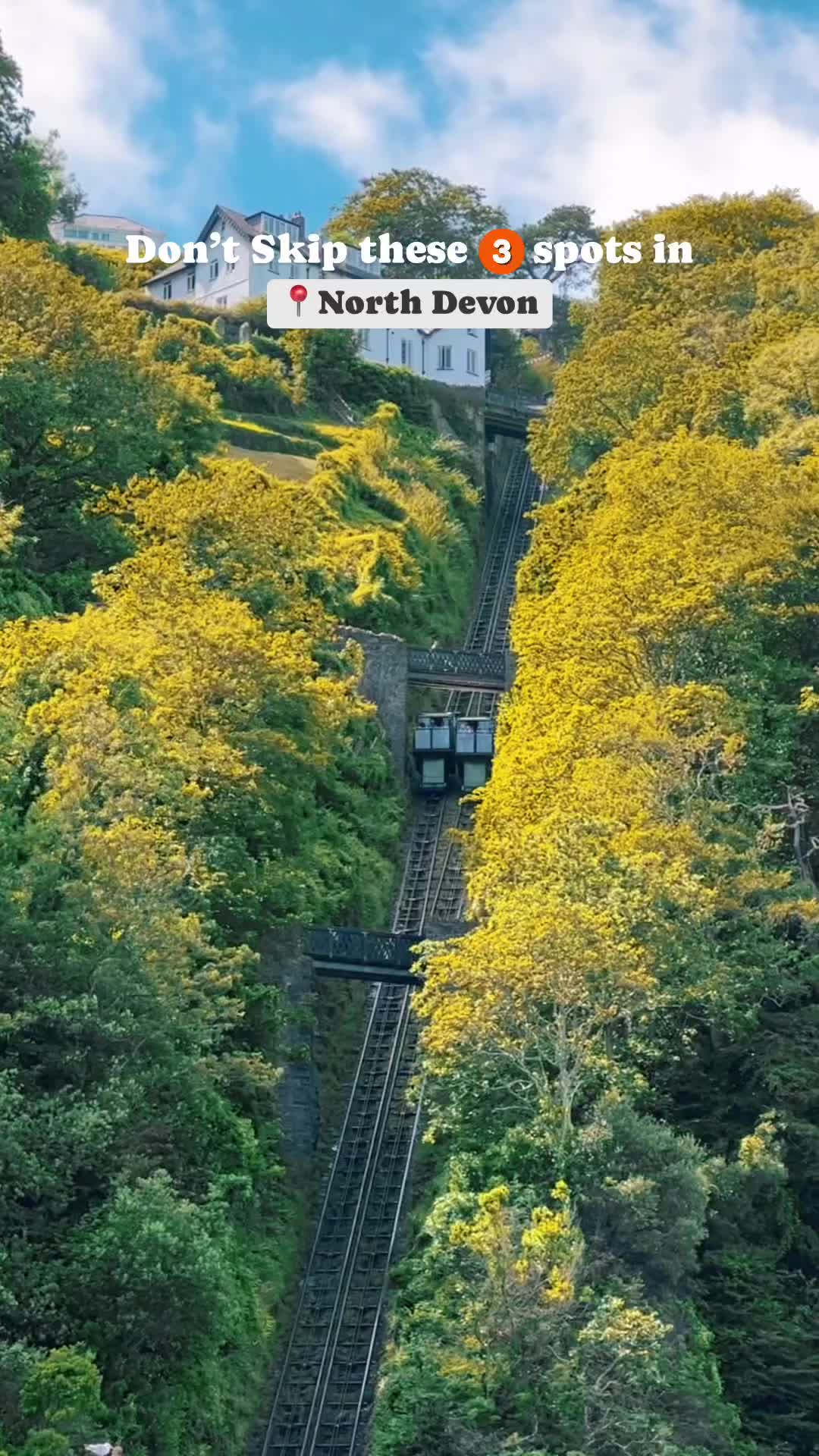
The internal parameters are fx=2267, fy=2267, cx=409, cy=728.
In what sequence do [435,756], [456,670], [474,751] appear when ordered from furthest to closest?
[456,670], [435,756], [474,751]

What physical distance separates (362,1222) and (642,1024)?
7.77m

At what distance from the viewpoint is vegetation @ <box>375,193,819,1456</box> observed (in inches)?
1367

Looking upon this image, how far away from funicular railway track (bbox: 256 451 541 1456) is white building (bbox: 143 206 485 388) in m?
43.1

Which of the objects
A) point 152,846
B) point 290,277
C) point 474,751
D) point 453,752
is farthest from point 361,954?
point 290,277

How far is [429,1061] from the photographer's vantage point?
132 feet

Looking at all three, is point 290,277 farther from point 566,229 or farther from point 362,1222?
point 362,1222

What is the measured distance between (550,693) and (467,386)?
161 ft

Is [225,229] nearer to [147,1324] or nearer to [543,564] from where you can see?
[543,564]

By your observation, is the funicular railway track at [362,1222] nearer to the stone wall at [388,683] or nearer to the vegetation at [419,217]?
the stone wall at [388,683]

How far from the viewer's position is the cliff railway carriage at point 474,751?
61.2 m

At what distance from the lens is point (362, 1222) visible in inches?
1746

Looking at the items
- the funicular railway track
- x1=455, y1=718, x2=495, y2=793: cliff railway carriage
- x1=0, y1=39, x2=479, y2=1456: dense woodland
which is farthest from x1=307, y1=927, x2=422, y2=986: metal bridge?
x1=455, y1=718, x2=495, y2=793: cliff railway carriage

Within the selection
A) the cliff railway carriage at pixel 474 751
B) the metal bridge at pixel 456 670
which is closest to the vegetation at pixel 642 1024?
the cliff railway carriage at pixel 474 751

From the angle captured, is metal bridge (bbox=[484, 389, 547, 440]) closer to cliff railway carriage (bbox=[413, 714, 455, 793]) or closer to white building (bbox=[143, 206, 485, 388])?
white building (bbox=[143, 206, 485, 388])
